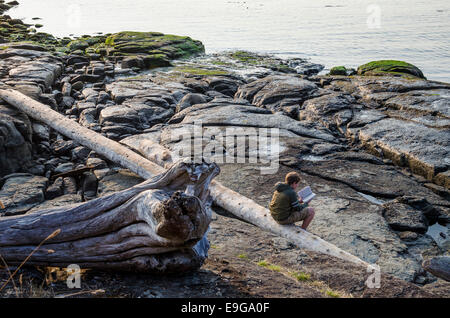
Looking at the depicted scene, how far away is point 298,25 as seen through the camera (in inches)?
2013

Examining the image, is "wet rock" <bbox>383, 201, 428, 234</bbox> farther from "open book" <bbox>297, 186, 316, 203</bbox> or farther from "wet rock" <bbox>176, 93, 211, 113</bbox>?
"wet rock" <bbox>176, 93, 211, 113</bbox>

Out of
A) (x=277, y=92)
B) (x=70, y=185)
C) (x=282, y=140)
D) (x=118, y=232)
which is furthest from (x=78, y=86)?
(x=118, y=232)

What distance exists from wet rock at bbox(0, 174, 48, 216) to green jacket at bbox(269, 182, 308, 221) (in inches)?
212

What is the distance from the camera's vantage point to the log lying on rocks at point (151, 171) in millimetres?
7582

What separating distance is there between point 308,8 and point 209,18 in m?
17.4

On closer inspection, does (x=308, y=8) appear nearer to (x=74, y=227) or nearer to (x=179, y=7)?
(x=179, y=7)

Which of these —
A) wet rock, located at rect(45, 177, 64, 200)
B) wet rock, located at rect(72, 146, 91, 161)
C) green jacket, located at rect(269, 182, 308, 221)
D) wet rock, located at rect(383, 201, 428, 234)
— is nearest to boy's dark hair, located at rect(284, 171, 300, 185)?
green jacket, located at rect(269, 182, 308, 221)

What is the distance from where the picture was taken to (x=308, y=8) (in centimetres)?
6750

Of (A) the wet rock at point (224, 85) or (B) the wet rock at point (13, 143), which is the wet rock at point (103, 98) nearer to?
(B) the wet rock at point (13, 143)

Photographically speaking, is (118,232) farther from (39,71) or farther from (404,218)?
(39,71)

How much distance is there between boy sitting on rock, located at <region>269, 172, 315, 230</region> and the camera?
7.89 m

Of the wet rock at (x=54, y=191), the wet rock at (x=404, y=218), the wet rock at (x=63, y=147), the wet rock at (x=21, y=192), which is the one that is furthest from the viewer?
the wet rock at (x=63, y=147)

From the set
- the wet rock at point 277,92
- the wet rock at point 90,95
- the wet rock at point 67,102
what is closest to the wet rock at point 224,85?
the wet rock at point 277,92

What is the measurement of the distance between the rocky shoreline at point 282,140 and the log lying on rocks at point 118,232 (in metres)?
1.21
